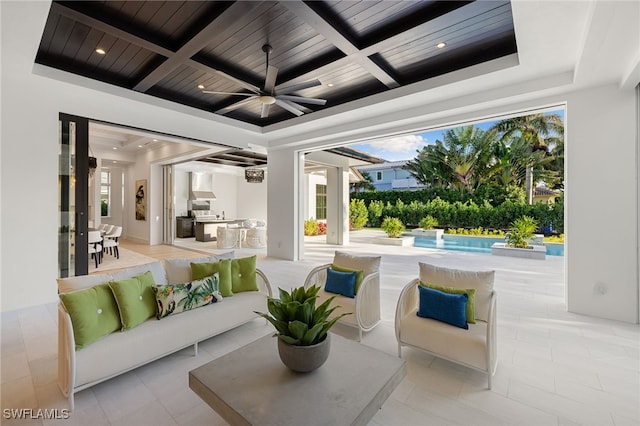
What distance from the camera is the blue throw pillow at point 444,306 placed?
2.44 metres

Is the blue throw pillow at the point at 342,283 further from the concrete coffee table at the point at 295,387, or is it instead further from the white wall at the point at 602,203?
the white wall at the point at 602,203

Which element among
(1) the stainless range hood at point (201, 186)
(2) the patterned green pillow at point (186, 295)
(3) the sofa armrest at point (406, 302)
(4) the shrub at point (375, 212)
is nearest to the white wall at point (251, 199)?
(1) the stainless range hood at point (201, 186)

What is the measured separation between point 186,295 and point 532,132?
15699mm

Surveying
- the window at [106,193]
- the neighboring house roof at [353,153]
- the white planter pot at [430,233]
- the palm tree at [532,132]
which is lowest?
the white planter pot at [430,233]

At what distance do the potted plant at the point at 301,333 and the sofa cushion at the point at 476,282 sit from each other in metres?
1.51

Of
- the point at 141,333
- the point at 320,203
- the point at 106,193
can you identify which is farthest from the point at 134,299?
the point at 320,203

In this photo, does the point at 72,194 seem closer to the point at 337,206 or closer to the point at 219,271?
the point at 219,271

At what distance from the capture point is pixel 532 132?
13.0m

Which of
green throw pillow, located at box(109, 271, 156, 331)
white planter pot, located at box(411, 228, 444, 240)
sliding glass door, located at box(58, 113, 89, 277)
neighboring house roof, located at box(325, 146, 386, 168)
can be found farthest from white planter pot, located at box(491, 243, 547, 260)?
sliding glass door, located at box(58, 113, 89, 277)

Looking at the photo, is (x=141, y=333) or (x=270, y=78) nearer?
(x=141, y=333)

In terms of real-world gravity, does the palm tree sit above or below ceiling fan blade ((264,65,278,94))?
above

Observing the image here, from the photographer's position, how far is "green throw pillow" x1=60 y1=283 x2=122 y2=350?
2031 millimetres

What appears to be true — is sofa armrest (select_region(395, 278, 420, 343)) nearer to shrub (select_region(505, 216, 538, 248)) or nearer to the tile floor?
the tile floor

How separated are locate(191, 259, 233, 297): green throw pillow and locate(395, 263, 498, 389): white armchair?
1827 mm
